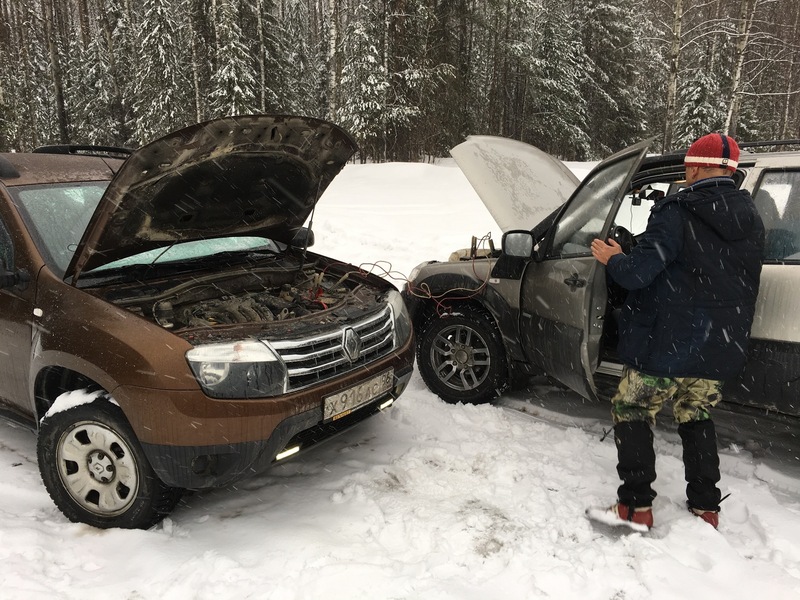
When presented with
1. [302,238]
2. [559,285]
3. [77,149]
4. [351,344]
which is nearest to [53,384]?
[351,344]

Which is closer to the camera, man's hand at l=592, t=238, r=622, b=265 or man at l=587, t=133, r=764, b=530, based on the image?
man at l=587, t=133, r=764, b=530

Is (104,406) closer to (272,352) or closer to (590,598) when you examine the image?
(272,352)

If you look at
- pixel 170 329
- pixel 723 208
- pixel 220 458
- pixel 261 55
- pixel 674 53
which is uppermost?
pixel 261 55

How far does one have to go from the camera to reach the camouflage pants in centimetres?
285

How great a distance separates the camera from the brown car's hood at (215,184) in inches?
110

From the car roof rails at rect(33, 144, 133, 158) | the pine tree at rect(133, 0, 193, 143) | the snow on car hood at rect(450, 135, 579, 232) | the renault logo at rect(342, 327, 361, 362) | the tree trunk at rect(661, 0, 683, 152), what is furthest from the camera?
the pine tree at rect(133, 0, 193, 143)

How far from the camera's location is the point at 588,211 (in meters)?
3.66

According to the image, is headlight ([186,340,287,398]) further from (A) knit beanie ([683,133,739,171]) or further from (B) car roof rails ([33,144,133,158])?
(B) car roof rails ([33,144,133,158])

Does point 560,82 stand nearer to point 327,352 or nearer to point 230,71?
point 230,71

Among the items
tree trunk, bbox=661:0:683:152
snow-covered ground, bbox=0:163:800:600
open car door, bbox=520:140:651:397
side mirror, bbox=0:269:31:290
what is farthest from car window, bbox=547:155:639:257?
tree trunk, bbox=661:0:683:152

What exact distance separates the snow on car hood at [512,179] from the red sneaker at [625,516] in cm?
202

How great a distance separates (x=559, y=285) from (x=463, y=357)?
117 centimetres

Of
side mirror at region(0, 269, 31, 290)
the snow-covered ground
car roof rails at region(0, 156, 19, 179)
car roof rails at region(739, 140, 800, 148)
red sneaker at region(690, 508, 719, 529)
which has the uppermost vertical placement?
car roof rails at region(739, 140, 800, 148)

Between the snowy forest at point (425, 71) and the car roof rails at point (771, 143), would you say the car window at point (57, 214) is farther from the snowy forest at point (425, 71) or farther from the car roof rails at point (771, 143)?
the snowy forest at point (425, 71)
